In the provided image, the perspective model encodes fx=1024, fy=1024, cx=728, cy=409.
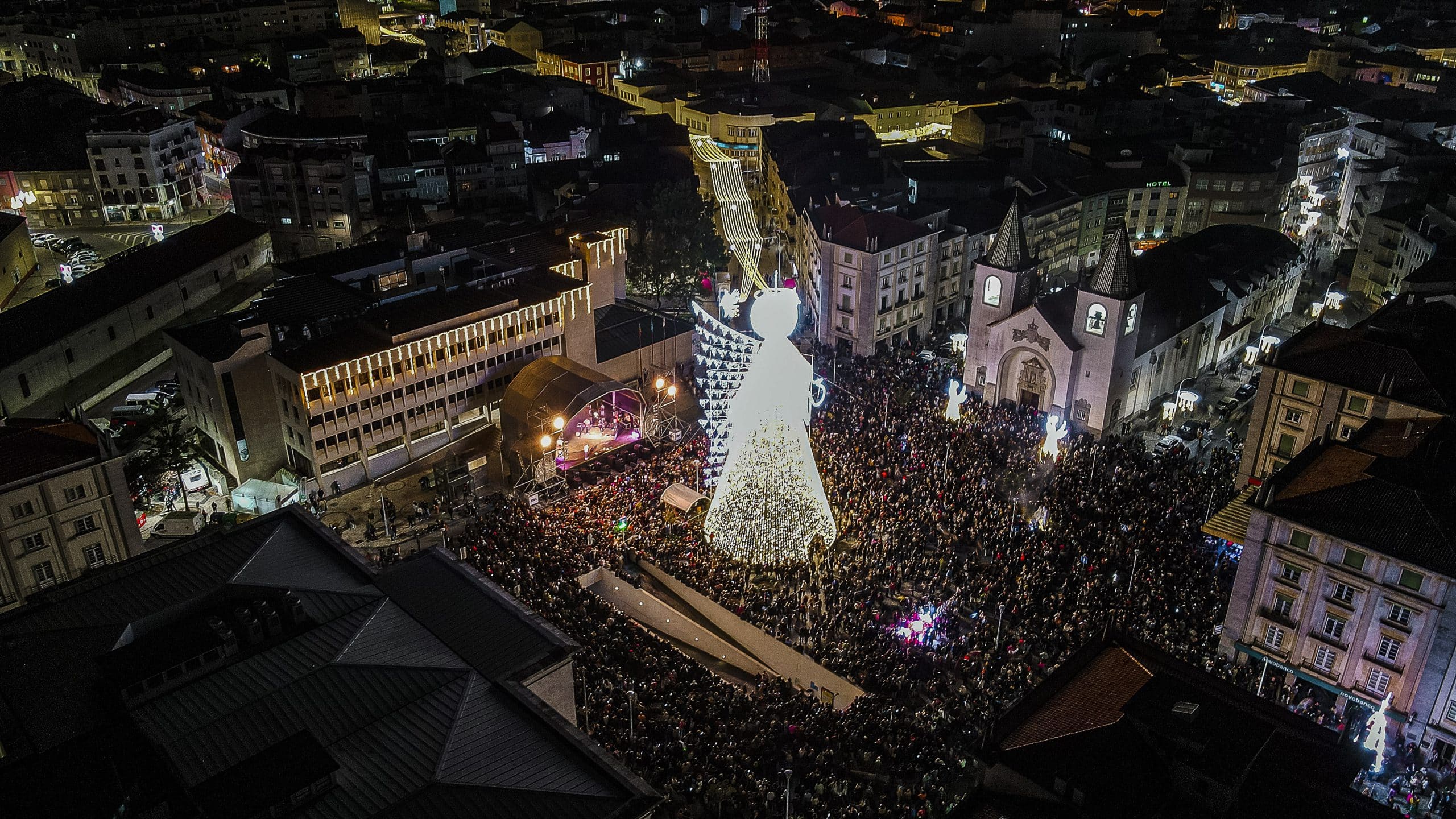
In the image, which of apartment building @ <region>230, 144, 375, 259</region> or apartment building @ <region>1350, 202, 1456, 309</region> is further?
Result: apartment building @ <region>230, 144, 375, 259</region>

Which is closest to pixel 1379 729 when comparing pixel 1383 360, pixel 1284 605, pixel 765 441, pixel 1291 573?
pixel 1284 605

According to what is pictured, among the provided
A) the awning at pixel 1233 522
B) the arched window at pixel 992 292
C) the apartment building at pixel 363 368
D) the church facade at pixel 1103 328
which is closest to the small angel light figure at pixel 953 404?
the church facade at pixel 1103 328

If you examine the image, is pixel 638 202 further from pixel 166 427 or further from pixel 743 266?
pixel 166 427

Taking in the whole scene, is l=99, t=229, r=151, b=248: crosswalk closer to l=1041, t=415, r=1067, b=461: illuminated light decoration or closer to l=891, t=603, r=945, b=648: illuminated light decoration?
l=1041, t=415, r=1067, b=461: illuminated light decoration

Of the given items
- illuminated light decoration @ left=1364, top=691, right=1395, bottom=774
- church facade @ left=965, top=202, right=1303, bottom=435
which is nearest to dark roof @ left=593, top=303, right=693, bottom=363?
church facade @ left=965, top=202, right=1303, bottom=435

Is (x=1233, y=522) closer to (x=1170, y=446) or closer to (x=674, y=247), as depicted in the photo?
(x=1170, y=446)
